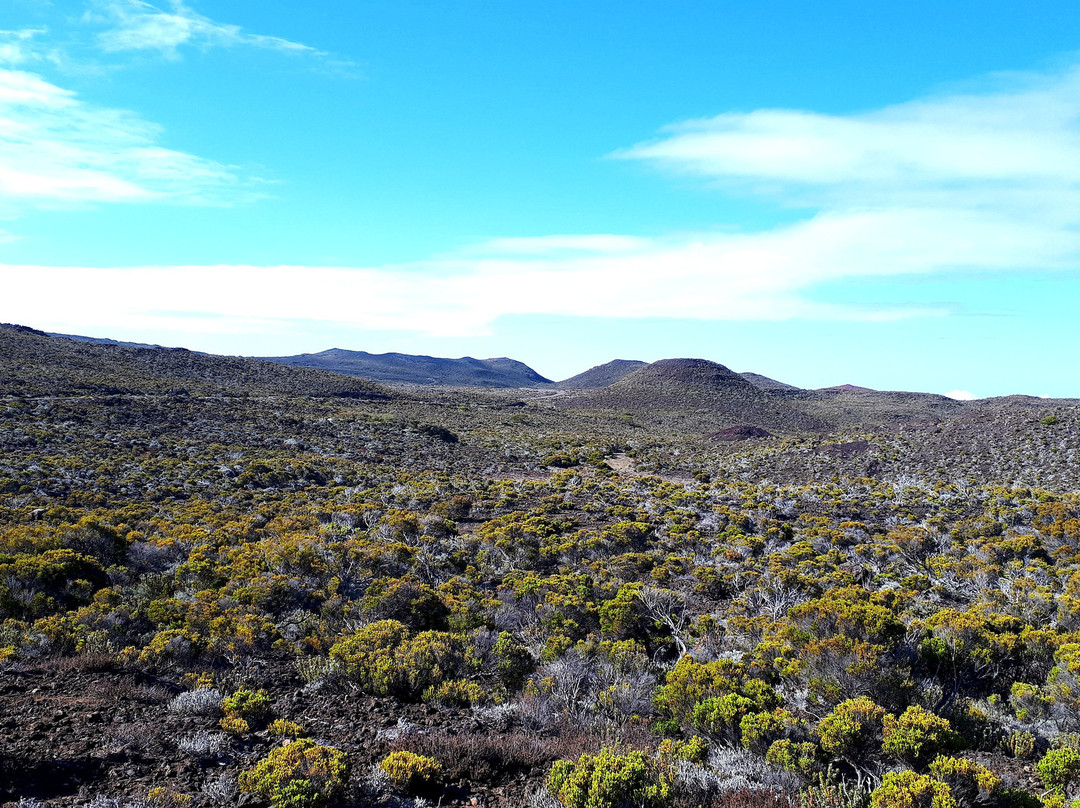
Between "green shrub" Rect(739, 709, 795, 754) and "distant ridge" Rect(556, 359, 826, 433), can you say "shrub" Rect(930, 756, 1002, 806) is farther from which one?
"distant ridge" Rect(556, 359, 826, 433)

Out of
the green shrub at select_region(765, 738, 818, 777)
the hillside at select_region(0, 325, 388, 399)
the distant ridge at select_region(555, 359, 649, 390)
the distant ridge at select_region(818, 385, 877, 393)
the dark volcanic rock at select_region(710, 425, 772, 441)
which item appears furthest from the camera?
the distant ridge at select_region(555, 359, 649, 390)

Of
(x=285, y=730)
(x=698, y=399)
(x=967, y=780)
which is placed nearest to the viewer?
(x=967, y=780)

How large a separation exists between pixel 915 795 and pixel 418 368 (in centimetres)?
16011

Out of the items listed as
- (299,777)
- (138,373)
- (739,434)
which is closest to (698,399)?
(739,434)

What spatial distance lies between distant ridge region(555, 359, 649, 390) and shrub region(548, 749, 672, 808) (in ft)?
429

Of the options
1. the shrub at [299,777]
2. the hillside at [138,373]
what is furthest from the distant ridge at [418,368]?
the shrub at [299,777]

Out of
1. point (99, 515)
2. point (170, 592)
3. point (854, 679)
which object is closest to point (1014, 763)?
point (854, 679)

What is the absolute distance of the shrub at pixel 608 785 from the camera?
4.84m

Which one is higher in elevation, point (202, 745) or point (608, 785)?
point (608, 785)

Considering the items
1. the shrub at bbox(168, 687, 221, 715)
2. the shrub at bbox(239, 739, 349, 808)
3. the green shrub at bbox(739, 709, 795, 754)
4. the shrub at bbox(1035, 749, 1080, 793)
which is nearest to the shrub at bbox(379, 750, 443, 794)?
the shrub at bbox(239, 739, 349, 808)

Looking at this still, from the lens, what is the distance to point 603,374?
14575 cm

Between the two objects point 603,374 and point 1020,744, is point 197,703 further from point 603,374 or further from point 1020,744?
point 603,374

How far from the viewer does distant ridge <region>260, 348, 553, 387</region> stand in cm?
14062

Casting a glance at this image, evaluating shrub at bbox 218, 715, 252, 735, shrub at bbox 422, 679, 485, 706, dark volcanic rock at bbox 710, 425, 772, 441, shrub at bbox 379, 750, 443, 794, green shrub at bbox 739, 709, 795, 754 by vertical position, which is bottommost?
shrub at bbox 422, 679, 485, 706
